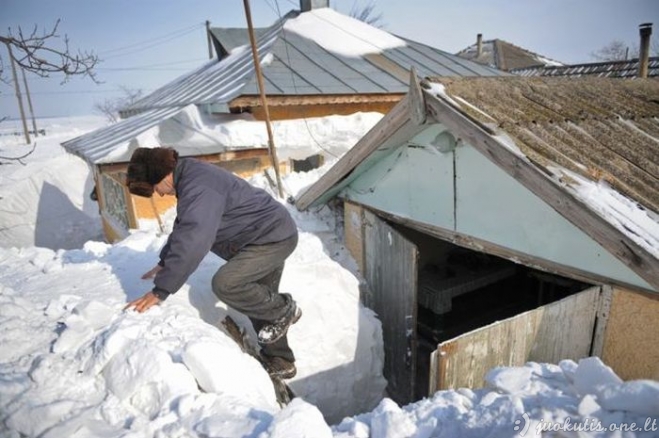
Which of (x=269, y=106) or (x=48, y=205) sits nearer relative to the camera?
(x=269, y=106)

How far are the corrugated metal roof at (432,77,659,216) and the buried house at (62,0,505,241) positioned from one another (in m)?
4.03

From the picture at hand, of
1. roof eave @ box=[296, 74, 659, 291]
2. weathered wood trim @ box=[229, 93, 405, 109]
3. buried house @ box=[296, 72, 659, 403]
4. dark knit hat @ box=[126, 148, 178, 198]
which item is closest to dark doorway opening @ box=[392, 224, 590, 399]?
buried house @ box=[296, 72, 659, 403]

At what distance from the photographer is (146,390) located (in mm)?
2256

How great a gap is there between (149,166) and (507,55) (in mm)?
31360

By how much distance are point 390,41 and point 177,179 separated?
1018 cm

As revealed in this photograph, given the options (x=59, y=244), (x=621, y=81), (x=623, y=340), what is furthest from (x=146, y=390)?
(x=59, y=244)

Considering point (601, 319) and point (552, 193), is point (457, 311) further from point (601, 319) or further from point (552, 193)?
point (552, 193)

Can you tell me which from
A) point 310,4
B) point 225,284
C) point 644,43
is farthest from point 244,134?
point 644,43

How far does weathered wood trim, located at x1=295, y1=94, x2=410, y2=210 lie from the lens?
11.7 ft

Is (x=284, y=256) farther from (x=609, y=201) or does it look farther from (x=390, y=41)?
(x=390, y=41)

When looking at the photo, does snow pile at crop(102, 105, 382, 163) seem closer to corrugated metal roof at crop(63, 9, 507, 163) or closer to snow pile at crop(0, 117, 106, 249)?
corrugated metal roof at crop(63, 9, 507, 163)

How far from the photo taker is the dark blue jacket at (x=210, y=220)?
266 centimetres

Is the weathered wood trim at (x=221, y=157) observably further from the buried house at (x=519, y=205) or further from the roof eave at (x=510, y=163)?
the roof eave at (x=510, y=163)

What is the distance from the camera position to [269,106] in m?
7.16
